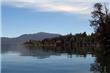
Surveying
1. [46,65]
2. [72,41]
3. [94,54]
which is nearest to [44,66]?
[46,65]

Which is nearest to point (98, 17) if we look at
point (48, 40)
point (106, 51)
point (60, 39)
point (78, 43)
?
point (106, 51)

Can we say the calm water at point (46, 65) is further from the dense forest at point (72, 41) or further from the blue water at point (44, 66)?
the dense forest at point (72, 41)

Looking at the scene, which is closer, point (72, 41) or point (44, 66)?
point (44, 66)

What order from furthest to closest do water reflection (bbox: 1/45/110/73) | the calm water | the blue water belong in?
water reflection (bbox: 1/45/110/73), the calm water, the blue water

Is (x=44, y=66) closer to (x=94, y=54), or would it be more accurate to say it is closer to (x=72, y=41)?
(x=94, y=54)

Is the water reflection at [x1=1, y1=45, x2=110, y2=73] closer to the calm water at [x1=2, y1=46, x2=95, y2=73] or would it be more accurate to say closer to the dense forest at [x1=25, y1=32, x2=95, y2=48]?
the calm water at [x1=2, y1=46, x2=95, y2=73]

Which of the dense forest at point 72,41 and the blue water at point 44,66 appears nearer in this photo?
the blue water at point 44,66

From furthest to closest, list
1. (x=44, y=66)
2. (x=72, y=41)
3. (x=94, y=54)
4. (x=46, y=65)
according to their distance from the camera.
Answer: (x=72, y=41) → (x=94, y=54) → (x=46, y=65) → (x=44, y=66)

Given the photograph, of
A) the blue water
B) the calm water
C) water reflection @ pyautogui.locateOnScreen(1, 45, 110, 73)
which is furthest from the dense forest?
the blue water

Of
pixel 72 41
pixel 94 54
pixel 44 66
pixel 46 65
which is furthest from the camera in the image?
pixel 72 41

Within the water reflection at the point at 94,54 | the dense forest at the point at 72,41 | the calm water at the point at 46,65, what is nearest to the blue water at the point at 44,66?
the calm water at the point at 46,65

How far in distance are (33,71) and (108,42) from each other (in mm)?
25528

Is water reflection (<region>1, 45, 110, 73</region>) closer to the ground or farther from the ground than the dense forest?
closer to the ground

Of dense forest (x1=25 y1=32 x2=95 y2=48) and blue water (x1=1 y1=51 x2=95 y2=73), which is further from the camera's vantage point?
dense forest (x1=25 y1=32 x2=95 y2=48)
